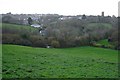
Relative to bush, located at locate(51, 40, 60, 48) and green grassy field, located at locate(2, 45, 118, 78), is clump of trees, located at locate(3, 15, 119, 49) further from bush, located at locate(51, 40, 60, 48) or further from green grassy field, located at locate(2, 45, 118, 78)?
green grassy field, located at locate(2, 45, 118, 78)

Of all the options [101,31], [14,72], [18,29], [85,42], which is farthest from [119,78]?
[101,31]

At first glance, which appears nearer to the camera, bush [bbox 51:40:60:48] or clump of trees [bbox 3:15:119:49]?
clump of trees [bbox 3:15:119:49]

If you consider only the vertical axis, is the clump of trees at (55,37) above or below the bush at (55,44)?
above

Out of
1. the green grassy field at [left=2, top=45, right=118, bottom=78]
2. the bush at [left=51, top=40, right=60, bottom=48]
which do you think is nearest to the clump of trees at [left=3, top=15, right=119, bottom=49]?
the bush at [left=51, top=40, right=60, bottom=48]

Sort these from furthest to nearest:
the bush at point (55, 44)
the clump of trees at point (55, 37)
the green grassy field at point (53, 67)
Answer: the bush at point (55, 44), the clump of trees at point (55, 37), the green grassy field at point (53, 67)

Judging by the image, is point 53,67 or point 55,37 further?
point 55,37

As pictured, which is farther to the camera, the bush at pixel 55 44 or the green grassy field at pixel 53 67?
the bush at pixel 55 44

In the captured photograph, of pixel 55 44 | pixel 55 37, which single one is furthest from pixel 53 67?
pixel 55 37

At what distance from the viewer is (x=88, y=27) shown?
191 feet

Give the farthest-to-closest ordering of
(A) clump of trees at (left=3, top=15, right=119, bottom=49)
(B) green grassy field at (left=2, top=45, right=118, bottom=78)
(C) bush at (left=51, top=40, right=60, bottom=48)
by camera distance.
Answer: (C) bush at (left=51, top=40, right=60, bottom=48) → (A) clump of trees at (left=3, top=15, right=119, bottom=49) → (B) green grassy field at (left=2, top=45, right=118, bottom=78)

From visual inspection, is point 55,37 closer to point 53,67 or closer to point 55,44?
point 55,44

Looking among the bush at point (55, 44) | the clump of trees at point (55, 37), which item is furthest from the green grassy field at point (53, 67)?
the bush at point (55, 44)

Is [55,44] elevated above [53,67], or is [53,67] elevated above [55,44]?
[55,44]

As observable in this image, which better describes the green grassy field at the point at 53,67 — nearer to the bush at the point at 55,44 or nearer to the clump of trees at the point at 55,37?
the clump of trees at the point at 55,37
